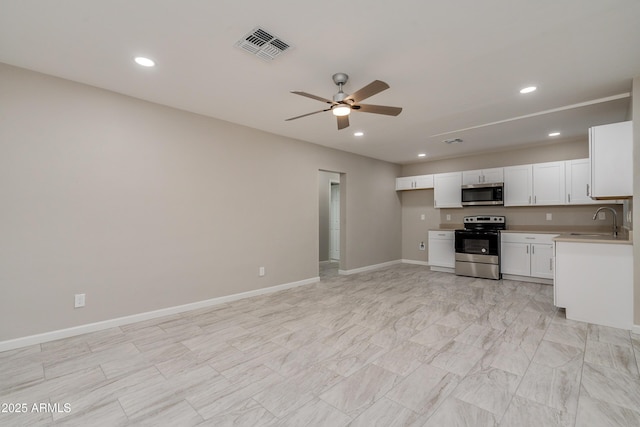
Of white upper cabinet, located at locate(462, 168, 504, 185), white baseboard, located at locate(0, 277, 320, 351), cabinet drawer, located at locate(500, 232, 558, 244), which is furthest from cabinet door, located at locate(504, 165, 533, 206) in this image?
white baseboard, located at locate(0, 277, 320, 351)

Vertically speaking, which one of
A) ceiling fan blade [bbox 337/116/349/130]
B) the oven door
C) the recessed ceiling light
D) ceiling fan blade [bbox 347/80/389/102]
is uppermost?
the recessed ceiling light

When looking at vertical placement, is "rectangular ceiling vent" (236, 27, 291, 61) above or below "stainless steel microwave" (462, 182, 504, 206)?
above

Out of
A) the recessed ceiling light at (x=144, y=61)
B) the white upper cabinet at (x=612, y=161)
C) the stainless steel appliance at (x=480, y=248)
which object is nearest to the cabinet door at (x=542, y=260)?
the stainless steel appliance at (x=480, y=248)

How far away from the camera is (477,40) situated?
7.52ft

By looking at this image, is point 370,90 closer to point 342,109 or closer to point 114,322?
point 342,109

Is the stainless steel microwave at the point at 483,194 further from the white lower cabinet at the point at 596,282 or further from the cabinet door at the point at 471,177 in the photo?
the white lower cabinet at the point at 596,282

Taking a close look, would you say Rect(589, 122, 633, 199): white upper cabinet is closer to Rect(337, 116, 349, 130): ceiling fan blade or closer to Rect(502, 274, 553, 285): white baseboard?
Rect(502, 274, 553, 285): white baseboard

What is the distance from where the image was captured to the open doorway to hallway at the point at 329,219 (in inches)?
287

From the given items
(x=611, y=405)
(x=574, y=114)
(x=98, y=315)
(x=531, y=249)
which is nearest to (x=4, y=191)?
(x=98, y=315)

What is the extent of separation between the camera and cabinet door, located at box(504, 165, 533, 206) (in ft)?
17.9

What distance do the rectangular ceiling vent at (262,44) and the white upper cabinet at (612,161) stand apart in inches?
140

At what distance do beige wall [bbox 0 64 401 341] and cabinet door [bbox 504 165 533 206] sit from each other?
4081 mm

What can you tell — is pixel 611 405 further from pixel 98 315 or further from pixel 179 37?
pixel 98 315

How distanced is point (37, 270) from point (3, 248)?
1.04ft
